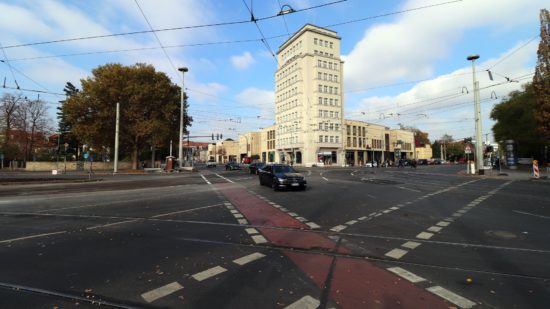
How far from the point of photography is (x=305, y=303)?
3820 millimetres

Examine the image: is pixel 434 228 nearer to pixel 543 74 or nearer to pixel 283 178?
pixel 283 178

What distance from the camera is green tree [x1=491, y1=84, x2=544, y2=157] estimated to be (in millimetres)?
43000

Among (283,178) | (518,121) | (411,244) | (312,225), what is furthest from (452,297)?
(518,121)

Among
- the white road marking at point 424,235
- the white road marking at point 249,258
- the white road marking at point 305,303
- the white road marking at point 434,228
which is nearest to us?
the white road marking at point 305,303

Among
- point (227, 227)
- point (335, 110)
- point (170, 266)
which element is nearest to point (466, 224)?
point (227, 227)

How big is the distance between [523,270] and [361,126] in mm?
83363

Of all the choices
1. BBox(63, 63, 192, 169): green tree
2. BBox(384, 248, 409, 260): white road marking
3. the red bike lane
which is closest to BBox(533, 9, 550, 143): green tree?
BBox(384, 248, 409, 260): white road marking

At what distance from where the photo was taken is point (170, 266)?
5191 millimetres

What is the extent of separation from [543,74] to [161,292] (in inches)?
1317

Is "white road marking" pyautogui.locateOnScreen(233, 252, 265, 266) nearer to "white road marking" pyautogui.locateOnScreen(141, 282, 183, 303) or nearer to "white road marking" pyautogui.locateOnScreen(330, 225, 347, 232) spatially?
"white road marking" pyautogui.locateOnScreen(141, 282, 183, 303)

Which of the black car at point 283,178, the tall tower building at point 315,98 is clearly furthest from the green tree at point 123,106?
the tall tower building at point 315,98

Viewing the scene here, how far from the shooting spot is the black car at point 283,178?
57.6ft

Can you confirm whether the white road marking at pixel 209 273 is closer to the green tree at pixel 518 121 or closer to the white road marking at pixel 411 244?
the white road marking at pixel 411 244

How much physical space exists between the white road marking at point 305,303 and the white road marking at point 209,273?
1500 mm
